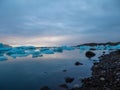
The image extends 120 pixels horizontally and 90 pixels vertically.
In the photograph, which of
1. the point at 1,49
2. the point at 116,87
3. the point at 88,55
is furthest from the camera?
the point at 1,49

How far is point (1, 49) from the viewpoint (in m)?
36.2

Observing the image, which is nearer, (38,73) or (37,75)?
(37,75)

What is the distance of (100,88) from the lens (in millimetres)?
7582

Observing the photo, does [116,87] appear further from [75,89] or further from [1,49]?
[1,49]

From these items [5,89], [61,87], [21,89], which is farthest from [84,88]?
[5,89]

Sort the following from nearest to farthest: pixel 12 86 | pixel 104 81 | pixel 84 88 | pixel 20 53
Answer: pixel 84 88 → pixel 104 81 → pixel 12 86 → pixel 20 53

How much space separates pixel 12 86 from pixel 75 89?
3409mm

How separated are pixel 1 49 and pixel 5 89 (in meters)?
28.7

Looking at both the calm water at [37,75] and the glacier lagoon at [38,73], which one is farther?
the glacier lagoon at [38,73]

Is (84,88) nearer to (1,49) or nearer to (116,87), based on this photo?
(116,87)

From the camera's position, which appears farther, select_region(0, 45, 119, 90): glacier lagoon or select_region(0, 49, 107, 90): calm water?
select_region(0, 45, 119, 90): glacier lagoon

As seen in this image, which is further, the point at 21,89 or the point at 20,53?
the point at 20,53

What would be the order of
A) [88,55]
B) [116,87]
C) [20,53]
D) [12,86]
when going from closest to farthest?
[116,87], [12,86], [88,55], [20,53]

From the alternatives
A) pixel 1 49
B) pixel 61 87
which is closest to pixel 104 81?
pixel 61 87
